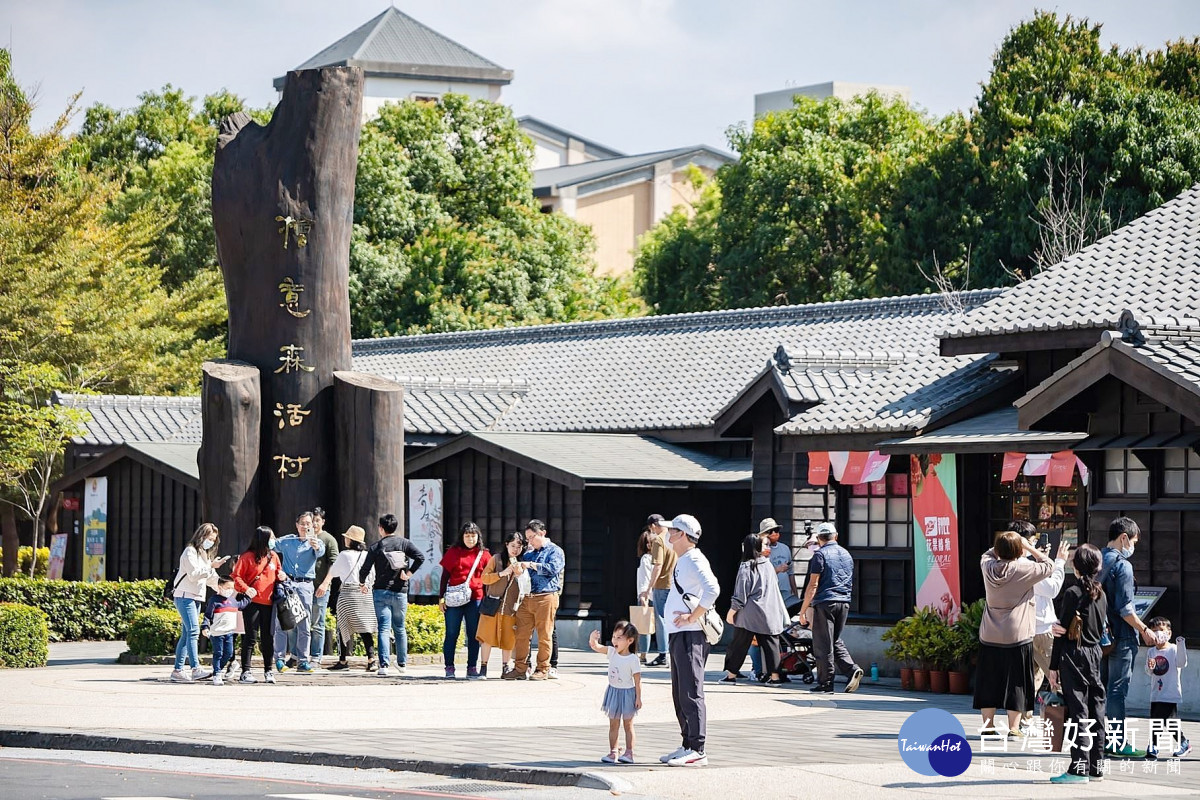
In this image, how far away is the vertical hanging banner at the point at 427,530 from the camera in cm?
2808

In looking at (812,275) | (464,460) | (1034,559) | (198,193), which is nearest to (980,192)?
(812,275)

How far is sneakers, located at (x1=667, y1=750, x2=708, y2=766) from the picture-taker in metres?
11.9

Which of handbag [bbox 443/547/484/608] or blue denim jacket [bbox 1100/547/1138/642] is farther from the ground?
blue denim jacket [bbox 1100/547/1138/642]

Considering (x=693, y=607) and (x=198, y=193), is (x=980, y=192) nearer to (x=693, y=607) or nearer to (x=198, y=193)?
(x=198, y=193)

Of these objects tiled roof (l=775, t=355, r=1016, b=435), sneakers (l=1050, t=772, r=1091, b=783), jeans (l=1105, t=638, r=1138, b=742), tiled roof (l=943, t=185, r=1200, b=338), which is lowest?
sneakers (l=1050, t=772, r=1091, b=783)

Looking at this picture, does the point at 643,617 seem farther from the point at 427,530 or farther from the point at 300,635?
the point at 427,530

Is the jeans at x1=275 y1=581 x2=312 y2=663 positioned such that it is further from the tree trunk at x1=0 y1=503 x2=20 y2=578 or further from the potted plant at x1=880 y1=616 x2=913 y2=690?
the tree trunk at x1=0 y1=503 x2=20 y2=578

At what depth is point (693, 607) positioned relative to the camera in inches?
473

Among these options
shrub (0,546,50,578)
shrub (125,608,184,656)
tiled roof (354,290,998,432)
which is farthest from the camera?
shrub (0,546,50,578)

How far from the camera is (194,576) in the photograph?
1781cm

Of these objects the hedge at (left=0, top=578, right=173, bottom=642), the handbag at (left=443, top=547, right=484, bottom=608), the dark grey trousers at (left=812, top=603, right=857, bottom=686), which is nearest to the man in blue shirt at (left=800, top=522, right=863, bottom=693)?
the dark grey trousers at (left=812, top=603, right=857, bottom=686)

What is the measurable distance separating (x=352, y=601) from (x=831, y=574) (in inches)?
213

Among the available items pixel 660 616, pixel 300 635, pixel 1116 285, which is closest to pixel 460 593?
pixel 300 635

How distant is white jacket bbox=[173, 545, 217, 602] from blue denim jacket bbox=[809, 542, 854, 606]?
6426 millimetres
